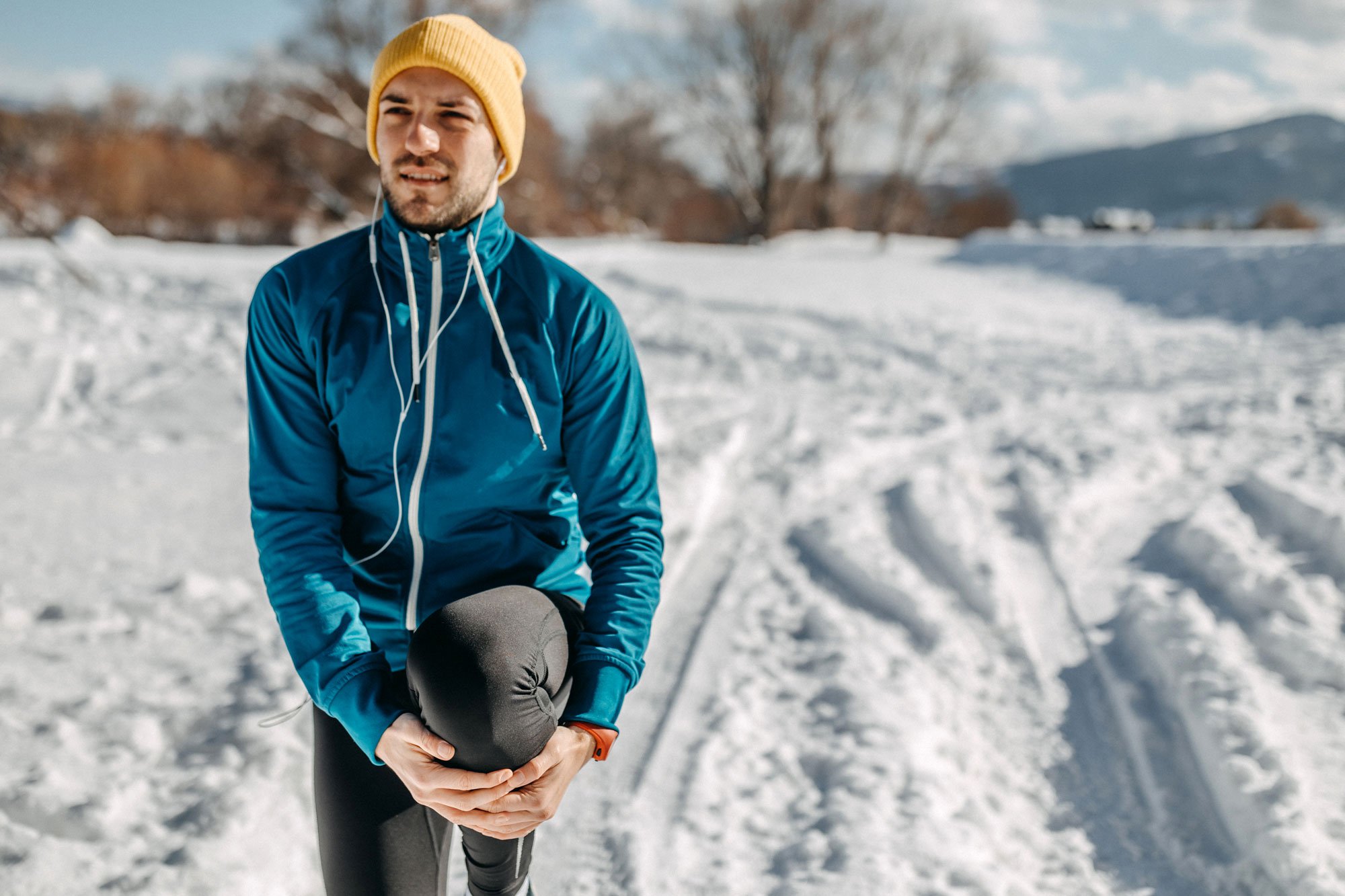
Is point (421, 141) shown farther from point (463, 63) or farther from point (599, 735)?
point (599, 735)

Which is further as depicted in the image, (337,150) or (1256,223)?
(337,150)

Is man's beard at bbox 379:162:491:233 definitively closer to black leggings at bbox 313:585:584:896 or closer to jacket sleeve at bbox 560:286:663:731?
jacket sleeve at bbox 560:286:663:731

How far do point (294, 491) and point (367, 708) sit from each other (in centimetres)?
36

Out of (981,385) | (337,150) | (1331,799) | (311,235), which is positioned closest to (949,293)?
(981,385)

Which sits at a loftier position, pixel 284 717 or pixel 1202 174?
pixel 1202 174

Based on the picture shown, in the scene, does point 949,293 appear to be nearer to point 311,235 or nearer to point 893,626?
point 893,626

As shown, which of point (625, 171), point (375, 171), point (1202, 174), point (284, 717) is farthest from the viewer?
point (1202, 174)

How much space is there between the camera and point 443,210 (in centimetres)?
127

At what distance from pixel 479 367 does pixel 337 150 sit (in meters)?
22.0

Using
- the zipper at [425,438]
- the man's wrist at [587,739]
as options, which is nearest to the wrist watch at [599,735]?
the man's wrist at [587,739]

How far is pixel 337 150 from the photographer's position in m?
20.6

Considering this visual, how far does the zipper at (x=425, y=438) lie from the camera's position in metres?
1.26

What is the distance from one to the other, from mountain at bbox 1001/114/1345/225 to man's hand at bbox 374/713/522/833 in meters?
85.6

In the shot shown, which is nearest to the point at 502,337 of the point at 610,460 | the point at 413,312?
the point at 413,312
